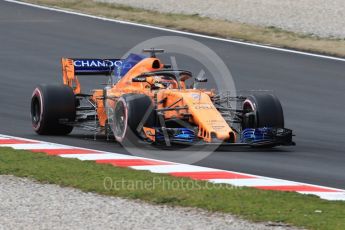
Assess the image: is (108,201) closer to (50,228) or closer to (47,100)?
(50,228)

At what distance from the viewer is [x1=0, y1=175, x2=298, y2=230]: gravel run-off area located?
1009 cm

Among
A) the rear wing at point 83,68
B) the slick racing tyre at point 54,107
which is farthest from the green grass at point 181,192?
the rear wing at point 83,68

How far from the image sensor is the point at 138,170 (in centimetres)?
1311

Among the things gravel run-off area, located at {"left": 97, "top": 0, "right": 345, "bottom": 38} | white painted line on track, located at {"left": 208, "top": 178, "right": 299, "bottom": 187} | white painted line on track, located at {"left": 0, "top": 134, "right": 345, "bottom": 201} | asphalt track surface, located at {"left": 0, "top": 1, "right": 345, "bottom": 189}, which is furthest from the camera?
gravel run-off area, located at {"left": 97, "top": 0, "right": 345, "bottom": 38}

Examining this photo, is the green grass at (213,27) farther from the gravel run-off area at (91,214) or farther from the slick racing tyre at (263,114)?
the gravel run-off area at (91,214)

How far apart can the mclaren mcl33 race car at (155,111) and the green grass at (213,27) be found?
851 cm

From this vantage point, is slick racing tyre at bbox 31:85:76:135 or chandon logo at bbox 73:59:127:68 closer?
slick racing tyre at bbox 31:85:76:135

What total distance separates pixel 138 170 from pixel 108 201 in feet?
6.24

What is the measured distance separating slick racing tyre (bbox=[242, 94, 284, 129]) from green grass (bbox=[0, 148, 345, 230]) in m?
2.94

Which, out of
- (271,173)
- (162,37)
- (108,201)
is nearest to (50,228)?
(108,201)

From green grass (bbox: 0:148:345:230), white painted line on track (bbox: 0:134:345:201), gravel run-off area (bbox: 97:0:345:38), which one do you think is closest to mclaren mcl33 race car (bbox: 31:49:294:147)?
white painted line on track (bbox: 0:134:345:201)

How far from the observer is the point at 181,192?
11.6 metres

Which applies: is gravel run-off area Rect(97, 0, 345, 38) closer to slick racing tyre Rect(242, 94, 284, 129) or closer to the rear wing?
the rear wing

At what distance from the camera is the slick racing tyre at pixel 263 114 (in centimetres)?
1555
